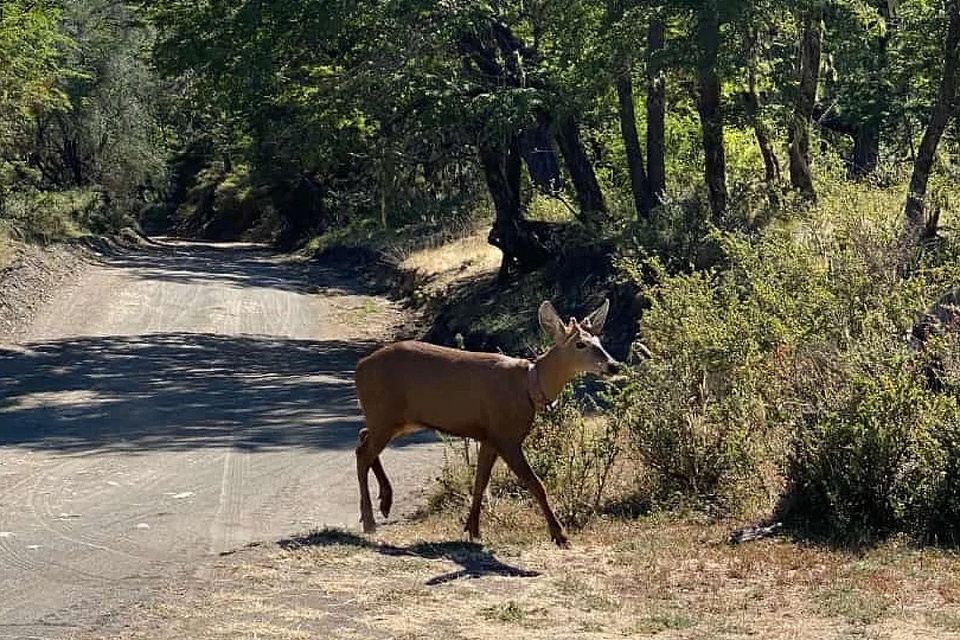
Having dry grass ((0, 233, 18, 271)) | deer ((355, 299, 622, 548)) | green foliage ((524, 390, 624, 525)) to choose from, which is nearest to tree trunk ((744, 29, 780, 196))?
green foliage ((524, 390, 624, 525))

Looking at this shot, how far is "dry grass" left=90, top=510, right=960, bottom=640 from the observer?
7.41 meters

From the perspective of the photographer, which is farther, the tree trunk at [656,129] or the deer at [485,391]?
the tree trunk at [656,129]

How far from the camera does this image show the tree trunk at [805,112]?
2247 centimetres

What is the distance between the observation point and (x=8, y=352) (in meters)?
24.3

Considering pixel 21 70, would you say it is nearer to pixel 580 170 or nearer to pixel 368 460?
pixel 580 170

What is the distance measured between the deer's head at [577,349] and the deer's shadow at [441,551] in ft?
4.77

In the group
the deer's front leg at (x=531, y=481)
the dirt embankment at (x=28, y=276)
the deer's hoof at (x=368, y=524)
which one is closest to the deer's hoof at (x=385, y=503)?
the deer's hoof at (x=368, y=524)

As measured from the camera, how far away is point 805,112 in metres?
23.0

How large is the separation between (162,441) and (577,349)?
298 inches

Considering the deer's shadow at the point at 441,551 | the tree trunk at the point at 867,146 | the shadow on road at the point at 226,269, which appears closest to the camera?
the deer's shadow at the point at 441,551

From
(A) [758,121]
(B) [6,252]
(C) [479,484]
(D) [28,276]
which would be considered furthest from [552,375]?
(B) [6,252]

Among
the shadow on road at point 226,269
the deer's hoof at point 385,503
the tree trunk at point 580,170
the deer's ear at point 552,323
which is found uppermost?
the tree trunk at point 580,170

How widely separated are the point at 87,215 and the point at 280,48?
27.0 metres

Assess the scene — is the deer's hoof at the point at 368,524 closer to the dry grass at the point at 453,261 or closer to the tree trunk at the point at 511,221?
the tree trunk at the point at 511,221
